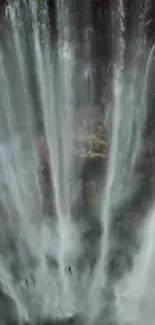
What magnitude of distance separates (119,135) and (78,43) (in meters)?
1.70

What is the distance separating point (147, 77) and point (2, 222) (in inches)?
139

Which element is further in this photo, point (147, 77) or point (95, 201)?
point (95, 201)

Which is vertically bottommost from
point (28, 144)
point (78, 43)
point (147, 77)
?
point (28, 144)

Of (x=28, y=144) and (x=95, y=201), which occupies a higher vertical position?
(x=28, y=144)

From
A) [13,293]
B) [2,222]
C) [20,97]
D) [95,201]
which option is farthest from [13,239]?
[20,97]

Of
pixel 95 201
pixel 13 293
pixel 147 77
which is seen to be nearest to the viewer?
pixel 147 77

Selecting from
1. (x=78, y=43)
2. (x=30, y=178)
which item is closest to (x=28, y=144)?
(x=30, y=178)

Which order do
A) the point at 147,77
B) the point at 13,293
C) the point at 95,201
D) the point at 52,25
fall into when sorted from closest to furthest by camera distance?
the point at 52,25
the point at 147,77
the point at 13,293
the point at 95,201

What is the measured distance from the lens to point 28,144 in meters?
7.18

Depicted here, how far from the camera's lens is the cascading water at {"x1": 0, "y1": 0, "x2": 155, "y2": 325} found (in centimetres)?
624

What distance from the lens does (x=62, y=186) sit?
7.45 m

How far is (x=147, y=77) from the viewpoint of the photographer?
647 centimetres

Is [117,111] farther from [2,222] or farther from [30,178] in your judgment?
[2,222]

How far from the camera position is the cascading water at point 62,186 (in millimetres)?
6238
